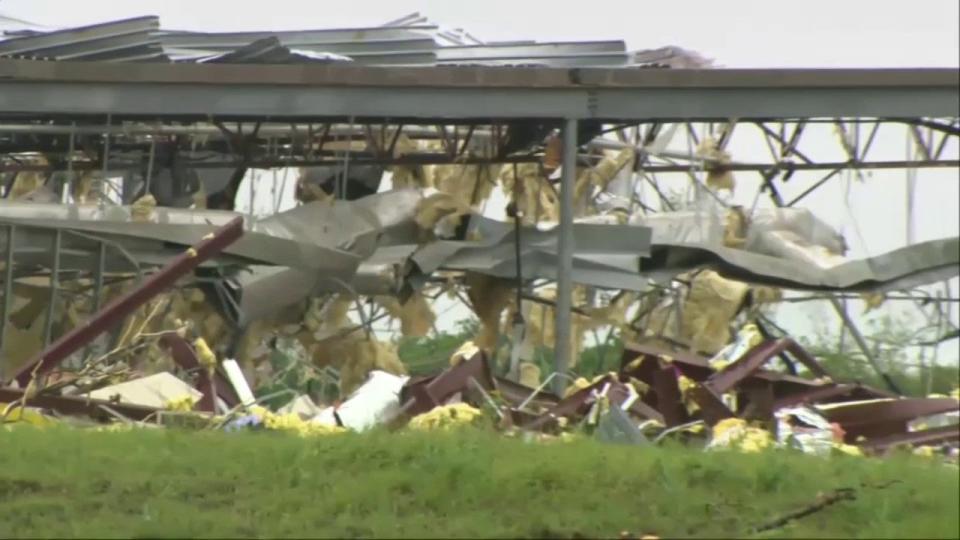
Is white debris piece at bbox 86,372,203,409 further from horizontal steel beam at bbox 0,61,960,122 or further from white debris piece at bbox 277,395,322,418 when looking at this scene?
horizontal steel beam at bbox 0,61,960,122

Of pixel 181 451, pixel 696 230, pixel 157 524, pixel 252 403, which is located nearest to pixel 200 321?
pixel 696 230

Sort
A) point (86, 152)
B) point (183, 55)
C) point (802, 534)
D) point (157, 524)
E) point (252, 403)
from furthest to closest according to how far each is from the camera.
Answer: point (86, 152)
point (183, 55)
point (252, 403)
point (157, 524)
point (802, 534)

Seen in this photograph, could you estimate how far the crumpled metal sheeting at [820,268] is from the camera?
20.5 meters

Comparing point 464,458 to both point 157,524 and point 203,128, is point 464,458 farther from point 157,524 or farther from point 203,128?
point 203,128

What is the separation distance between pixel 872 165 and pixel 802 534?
1579cm

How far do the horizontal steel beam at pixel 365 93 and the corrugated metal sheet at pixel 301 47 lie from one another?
109 centimetres

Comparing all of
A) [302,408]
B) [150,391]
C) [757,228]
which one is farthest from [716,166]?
[150,391]

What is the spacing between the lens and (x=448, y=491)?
28.4 ft

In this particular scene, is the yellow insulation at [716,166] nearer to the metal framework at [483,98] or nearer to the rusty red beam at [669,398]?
the metal framework at [483,98]

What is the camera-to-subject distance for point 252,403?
12.7m

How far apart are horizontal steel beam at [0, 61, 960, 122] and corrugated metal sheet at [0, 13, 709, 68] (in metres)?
1.09

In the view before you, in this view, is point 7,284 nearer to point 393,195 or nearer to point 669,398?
point 393,195

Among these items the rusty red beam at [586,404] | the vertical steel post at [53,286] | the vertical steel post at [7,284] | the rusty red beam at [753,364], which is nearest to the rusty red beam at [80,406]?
the rusty red beam at [586,404]

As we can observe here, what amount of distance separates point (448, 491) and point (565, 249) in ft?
37.0
